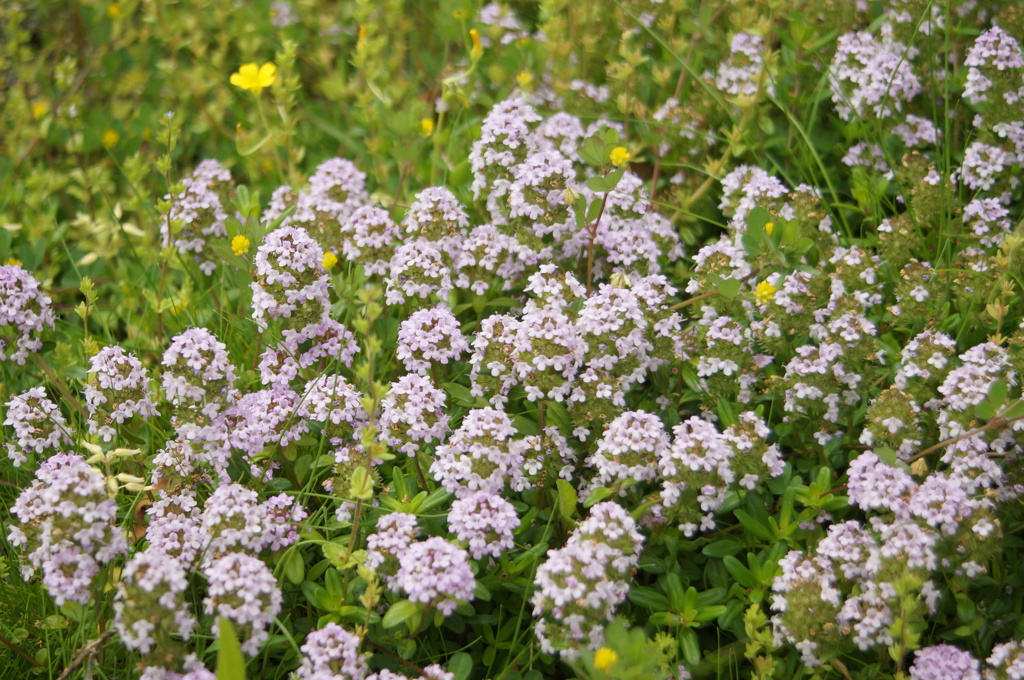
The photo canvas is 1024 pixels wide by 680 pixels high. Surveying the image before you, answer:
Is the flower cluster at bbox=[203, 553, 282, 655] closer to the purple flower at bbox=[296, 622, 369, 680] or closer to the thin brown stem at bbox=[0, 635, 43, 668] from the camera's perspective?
the purple flower at bbox=[296, 622, 369, 680]

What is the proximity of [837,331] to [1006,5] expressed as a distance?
2222mm

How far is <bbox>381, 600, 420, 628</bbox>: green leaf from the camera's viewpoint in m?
2.44

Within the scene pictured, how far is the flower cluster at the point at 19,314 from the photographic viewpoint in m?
3.06

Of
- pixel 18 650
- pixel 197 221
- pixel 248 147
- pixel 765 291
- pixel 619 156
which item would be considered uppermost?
pixel 619 156

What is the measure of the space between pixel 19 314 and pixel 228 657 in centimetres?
155

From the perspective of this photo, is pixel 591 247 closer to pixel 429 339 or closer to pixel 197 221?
pixel 429 339

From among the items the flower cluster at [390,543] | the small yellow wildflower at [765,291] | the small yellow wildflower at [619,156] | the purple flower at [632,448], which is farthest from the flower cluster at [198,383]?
the small yellow wildflower at [765,291]

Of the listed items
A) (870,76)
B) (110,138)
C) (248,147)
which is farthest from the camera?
(110,138)

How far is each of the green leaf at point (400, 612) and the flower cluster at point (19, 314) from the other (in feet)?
5.35

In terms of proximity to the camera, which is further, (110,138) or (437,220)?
(110,138)

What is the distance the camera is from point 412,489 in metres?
2.99

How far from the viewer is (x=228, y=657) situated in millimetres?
2213

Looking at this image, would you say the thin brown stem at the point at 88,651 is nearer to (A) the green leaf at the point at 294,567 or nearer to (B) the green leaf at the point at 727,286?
(A) the green leaf at the point at 294,567

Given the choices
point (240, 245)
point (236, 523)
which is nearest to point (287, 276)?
point (240, 245)
